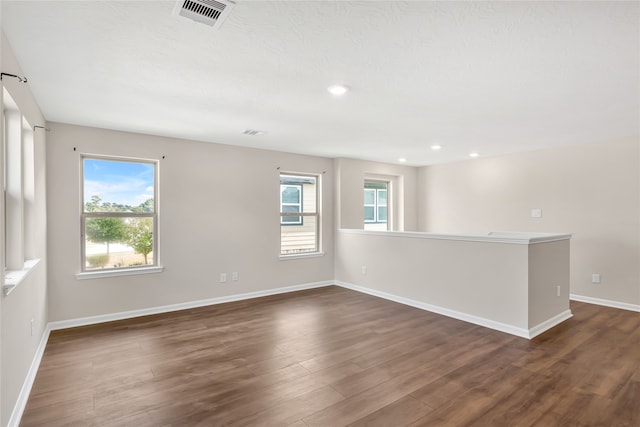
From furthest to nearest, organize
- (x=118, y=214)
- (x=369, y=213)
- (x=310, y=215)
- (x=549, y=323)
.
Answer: (x=369, y=213), (x=310, y=215), (x=118, y=214), (x=549, y=323)

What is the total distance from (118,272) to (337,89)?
3.47 metres

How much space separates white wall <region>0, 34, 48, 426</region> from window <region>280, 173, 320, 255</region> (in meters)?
3.13

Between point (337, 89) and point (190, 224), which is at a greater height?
point (337, 89)

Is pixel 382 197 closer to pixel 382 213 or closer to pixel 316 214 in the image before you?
pixel 382 213

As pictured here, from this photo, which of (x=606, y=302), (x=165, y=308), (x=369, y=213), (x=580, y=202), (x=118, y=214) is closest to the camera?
(x=118, y=214)

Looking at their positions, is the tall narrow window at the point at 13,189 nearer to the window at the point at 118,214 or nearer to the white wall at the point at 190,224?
the white wall at the point at 190,224

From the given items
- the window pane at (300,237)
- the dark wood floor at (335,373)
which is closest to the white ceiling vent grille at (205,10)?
the dark wood floor at (335,373)

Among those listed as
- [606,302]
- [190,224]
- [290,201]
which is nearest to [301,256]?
[290,201]

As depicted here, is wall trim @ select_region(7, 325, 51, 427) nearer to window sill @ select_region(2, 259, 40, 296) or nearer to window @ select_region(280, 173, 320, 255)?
window sill @ select_region(2, 259, 40, 296)

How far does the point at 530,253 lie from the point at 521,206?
2.47 metres

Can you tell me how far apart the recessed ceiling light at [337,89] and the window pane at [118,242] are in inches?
122

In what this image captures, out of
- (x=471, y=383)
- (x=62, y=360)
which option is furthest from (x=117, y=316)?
(x=471, y=383)

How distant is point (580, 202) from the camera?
4.89 meters

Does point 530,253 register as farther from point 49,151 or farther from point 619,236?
point 49,151
